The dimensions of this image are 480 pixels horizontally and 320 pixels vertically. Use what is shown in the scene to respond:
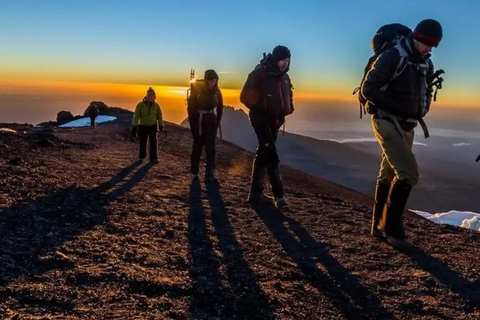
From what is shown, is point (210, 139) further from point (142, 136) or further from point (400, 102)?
point (400, 102)

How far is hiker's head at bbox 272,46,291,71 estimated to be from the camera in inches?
308

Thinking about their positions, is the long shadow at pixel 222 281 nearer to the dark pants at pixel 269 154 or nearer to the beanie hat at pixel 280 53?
the dark pants at pixel 269 154

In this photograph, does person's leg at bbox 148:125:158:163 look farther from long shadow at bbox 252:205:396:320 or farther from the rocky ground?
long shadow at bbox 252:205:396:320

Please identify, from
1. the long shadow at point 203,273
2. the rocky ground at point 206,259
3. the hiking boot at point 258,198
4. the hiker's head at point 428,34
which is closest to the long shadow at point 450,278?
the rocky ground at point 206,259

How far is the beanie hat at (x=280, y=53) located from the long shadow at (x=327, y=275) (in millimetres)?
2381

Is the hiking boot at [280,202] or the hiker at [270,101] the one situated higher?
the hiker at [270,101]

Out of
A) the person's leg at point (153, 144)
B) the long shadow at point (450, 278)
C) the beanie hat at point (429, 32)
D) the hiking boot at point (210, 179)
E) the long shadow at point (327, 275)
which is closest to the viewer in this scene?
the long shadow at point (327, 275)

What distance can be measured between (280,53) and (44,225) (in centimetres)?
401

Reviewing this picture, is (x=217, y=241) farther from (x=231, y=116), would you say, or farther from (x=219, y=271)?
(x=231, y=116)

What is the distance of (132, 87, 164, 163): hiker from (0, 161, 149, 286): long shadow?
5.51 meters

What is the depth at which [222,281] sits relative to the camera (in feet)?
16.8

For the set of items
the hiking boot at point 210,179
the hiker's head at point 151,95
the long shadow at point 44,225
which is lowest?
the hiking boot at point 210,179

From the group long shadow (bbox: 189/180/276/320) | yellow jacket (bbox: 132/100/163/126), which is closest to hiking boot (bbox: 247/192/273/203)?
long shadow (bbox: 189/180/276/320)

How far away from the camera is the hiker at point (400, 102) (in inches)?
230
